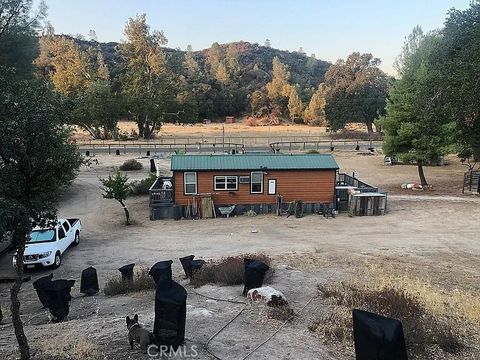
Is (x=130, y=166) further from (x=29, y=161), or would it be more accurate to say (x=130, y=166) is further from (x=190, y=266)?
(x=29, y=161)

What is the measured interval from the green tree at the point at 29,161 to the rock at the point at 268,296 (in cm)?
551

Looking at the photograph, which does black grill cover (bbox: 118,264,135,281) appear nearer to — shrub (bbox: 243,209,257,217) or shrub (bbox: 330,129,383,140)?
shrub (bbox: 243,209,257,217)

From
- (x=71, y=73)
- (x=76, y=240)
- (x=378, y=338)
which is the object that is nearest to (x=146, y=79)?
(x=71, y=73)

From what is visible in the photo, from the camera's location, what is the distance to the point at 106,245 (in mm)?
21906

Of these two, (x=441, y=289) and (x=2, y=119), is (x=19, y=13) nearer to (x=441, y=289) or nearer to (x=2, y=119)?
(x=2, y=119)

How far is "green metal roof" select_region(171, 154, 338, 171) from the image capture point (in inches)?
1085

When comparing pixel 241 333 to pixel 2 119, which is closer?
pixel 2 119

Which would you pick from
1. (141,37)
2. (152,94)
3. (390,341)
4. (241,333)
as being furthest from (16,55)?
(141,37)

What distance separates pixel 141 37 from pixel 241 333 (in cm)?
7569

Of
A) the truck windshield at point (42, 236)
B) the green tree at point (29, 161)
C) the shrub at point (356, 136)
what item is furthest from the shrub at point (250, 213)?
the shrub at point (356, 136)

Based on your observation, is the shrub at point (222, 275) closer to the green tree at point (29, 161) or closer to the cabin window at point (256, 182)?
the green tree at point (29, 161)

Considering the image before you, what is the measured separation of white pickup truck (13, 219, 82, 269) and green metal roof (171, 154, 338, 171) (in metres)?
8.52

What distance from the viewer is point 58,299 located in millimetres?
12133

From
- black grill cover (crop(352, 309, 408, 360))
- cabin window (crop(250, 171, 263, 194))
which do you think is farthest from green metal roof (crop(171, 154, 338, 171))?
black grill cover (crop(352, 309, 408, 360))
